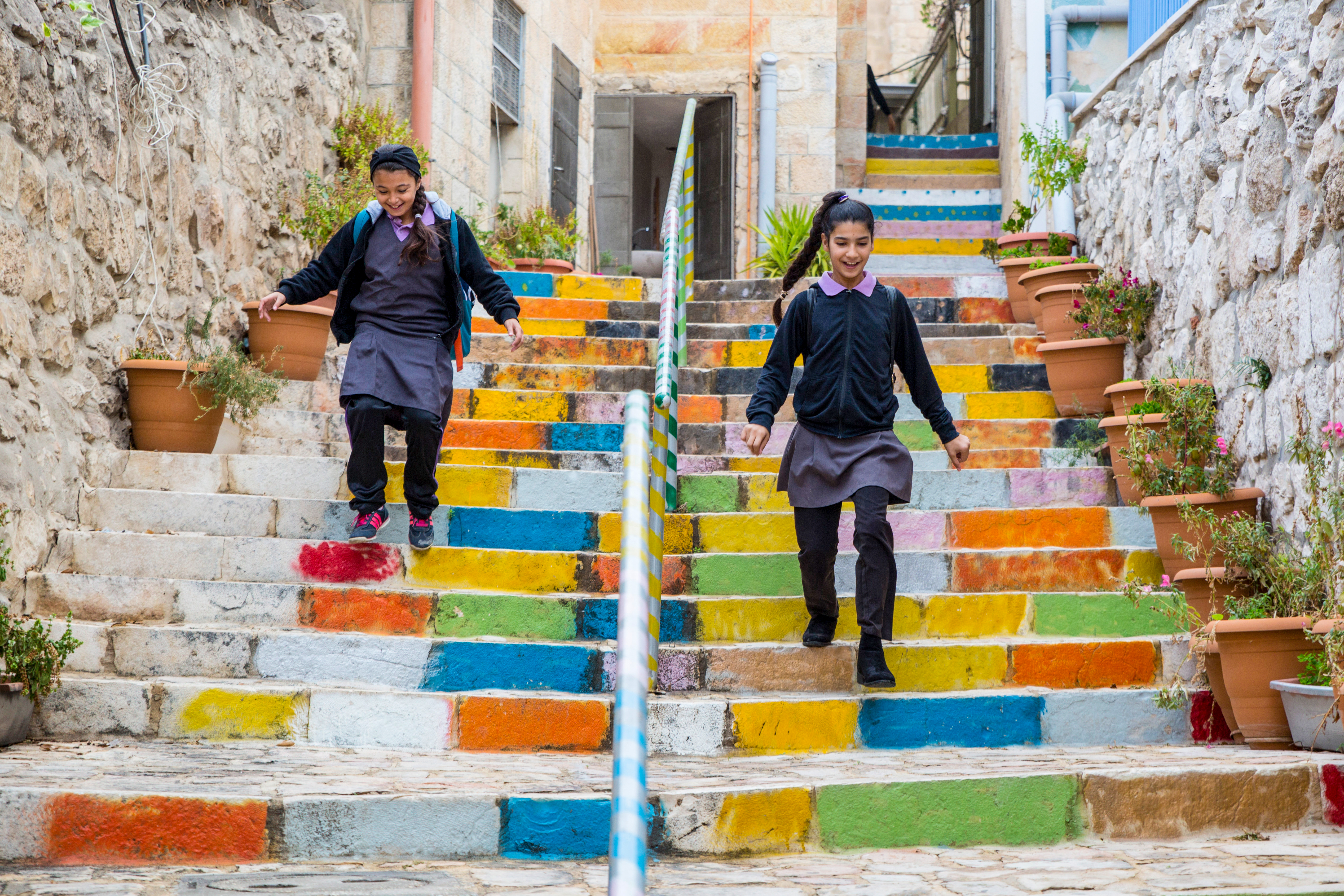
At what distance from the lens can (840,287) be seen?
4047 mm

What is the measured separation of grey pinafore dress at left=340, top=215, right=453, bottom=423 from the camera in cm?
427

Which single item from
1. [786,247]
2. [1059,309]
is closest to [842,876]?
[1059,309]

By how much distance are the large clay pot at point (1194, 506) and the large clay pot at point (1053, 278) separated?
1.93 metres

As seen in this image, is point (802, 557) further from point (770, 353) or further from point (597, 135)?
point (597, 135)

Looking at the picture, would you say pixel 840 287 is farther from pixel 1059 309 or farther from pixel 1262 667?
pixel 1059 309

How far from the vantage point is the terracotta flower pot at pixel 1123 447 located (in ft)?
15.3

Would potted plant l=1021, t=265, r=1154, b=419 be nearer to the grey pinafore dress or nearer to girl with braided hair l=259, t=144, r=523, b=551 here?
girl with braided hair l=259, t=144, r=523, b=551

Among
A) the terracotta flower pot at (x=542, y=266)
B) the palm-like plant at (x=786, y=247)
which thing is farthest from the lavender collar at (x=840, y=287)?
the terracotta flower pot at (x=542, y=266)

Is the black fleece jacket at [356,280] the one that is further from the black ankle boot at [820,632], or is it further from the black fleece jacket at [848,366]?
the black ankle boot at [820,632]

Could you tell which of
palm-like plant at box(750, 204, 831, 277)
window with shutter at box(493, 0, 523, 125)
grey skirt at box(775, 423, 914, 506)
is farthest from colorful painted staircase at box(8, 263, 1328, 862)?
window with shutter at box(493, 0, 523, 125)

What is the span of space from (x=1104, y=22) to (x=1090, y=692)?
6244 mm

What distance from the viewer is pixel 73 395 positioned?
4.54 metres

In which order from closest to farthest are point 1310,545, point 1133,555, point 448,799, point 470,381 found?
point 448,799 < point 1310,545 < point 1133,555 < point 470,381

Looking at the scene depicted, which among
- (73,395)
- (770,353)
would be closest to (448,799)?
(770,353)
